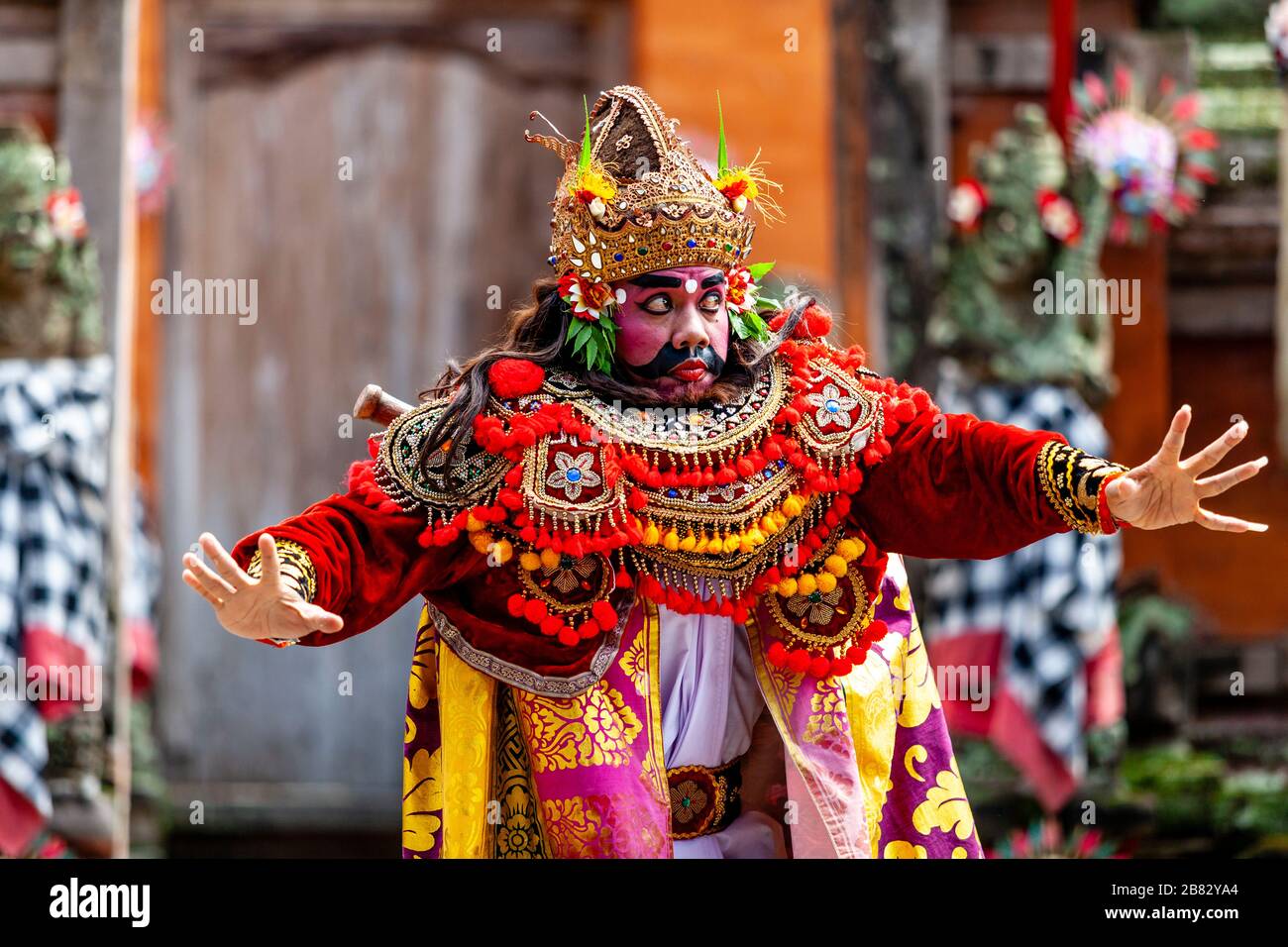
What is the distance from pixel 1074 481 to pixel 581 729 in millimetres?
882

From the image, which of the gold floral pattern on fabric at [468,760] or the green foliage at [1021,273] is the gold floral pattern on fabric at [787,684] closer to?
the gold floral pattern on fabric at [468,760]

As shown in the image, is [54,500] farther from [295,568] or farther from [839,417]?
[839,417]

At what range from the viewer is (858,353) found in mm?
3840

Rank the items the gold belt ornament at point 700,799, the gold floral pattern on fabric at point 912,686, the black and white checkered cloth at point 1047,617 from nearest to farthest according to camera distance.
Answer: the gold belt ornament at point 700,799 → the gold floral pattern on fabric at point 912,686 → the black and white checkered cloth at point 1047,617

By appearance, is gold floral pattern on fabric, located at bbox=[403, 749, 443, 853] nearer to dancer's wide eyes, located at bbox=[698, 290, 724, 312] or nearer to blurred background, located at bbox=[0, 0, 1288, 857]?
dancer's wide eyes, located at bbox=[698, 290, 724, 312]

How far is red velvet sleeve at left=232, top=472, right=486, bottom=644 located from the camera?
344cm

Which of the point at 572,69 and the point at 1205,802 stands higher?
the point at 572,69

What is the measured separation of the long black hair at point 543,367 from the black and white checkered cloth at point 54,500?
2.88m

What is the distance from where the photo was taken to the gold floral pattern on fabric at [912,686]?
3869mm

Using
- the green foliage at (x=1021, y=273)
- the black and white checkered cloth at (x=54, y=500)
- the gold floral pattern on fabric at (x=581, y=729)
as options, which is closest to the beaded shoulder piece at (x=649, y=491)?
the gold floral pattern on fabric at (x=581, y=729)

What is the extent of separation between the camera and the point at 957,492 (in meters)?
3.62
